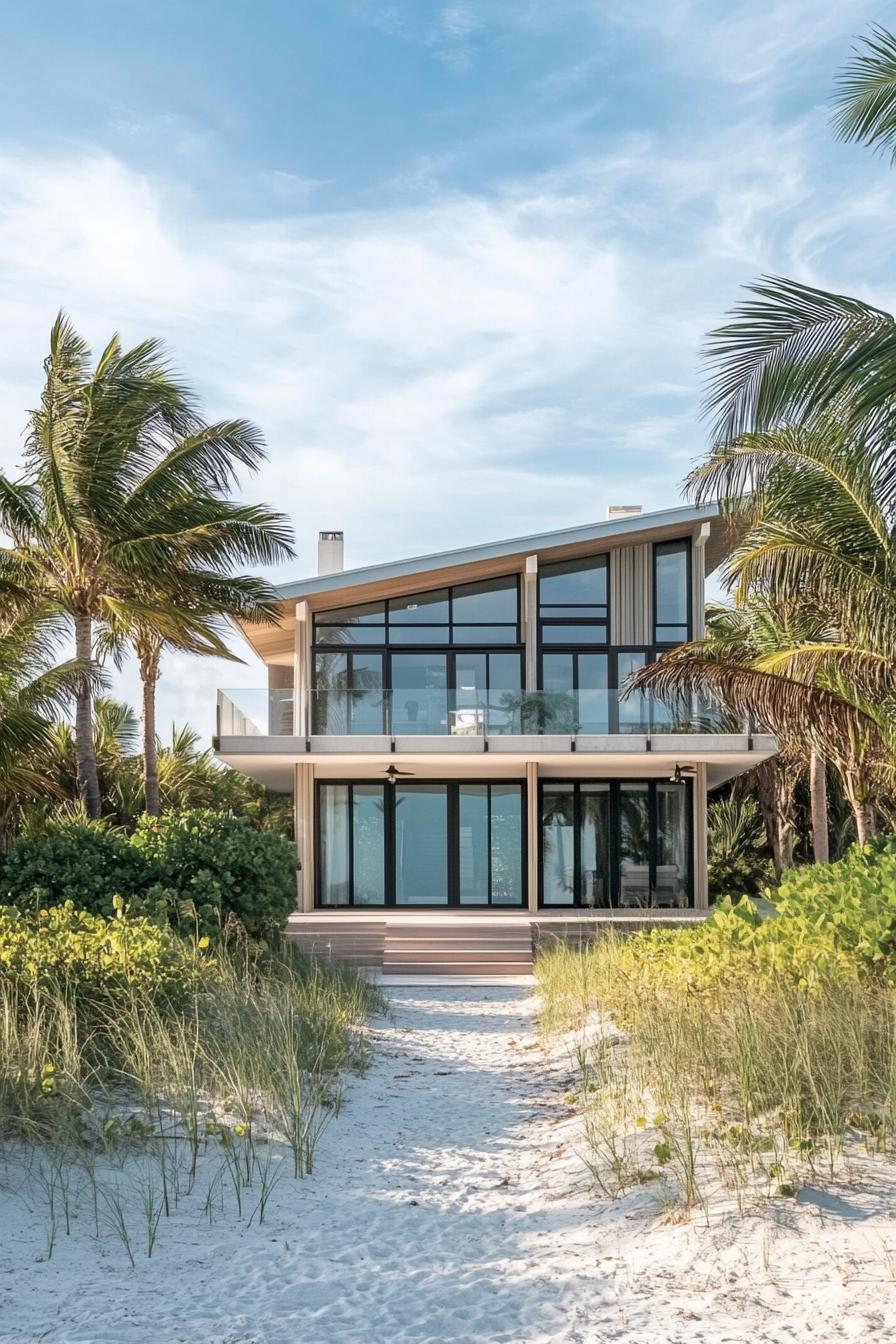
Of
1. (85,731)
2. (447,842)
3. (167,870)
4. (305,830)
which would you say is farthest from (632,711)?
(167,870)

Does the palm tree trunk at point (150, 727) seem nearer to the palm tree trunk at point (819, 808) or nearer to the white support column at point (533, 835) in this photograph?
the white support column at point (533, 835)

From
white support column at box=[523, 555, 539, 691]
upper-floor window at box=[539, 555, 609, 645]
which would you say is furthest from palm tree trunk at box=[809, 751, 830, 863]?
white support column at box=[523, 555, 539, 691]

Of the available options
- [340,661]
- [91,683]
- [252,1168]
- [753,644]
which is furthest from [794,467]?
[340,661]

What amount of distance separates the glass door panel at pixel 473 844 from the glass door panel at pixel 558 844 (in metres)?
1.06

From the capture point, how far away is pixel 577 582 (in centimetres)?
2234

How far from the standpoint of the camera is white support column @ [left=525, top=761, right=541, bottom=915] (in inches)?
835

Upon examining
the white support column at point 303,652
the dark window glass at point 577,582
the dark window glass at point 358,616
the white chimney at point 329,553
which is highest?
the white chimney at point 329,553

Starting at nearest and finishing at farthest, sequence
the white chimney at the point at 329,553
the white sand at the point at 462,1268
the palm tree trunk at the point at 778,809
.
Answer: the white sand at the point at 462,1268
the white chimney at the point at 329,553
the palm tree trunk at the point at 778,809

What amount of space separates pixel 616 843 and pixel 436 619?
17.3ft

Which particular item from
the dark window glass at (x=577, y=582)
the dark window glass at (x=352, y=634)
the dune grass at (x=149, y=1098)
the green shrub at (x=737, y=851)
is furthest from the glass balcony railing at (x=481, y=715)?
the dune grass at (x=149, y=1098)

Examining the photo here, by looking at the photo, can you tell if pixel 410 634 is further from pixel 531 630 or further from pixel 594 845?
pixel 594 845

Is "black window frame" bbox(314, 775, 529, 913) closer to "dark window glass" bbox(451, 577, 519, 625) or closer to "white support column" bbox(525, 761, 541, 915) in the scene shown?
"white support column" bbox(525, 761, 541, 915)

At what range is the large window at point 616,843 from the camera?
21.7 meters

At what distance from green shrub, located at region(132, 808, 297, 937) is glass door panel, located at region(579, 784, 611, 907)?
886 centimetres
